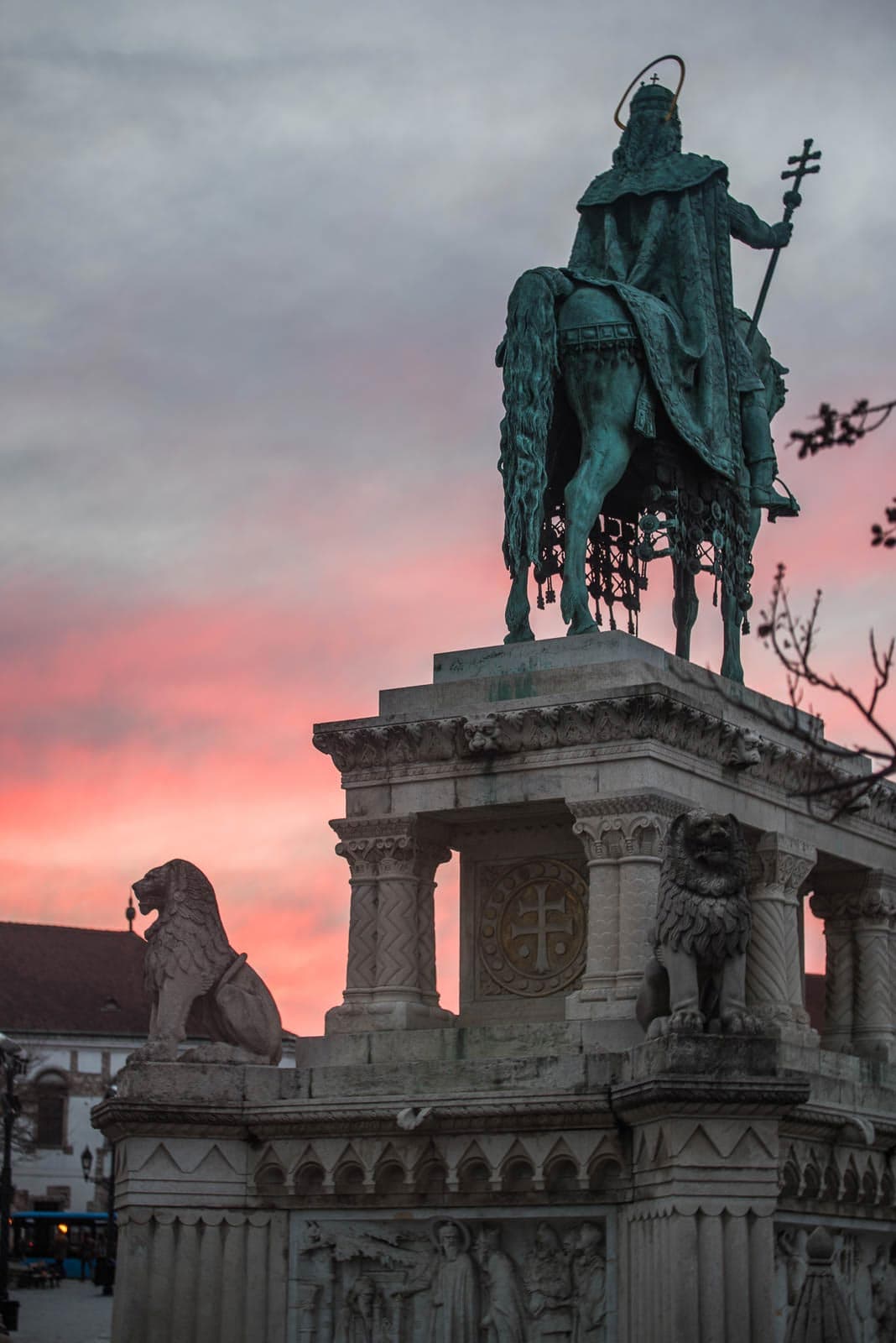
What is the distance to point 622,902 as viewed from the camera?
941 inches

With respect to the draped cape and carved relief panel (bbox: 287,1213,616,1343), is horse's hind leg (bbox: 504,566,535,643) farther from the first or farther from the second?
carved relief panel (bbox: 287,1213,616,1343)

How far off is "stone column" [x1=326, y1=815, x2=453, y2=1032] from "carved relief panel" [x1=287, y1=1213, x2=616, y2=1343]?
2063 mm

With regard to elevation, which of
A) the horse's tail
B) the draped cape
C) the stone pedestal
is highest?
the draped cape

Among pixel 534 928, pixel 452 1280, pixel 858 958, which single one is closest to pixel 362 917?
pixel 534 928

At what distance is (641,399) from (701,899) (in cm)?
655

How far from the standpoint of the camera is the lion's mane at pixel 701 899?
21672mm

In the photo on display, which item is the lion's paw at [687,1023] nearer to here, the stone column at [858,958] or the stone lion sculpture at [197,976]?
the stone lion sculpture at [197,976]

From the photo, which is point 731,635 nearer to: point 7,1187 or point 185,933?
point 185,933

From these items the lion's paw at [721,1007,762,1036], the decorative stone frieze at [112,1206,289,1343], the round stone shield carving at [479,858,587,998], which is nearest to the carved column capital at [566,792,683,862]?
the round stone shield carving at [479,858,587,998]

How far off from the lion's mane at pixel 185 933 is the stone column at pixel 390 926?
127cm

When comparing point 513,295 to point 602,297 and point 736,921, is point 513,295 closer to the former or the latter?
point 602,297

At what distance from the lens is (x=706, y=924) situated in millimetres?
21656

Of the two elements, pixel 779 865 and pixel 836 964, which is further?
pixel 836 964

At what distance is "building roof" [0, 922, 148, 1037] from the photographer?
9488 cm
